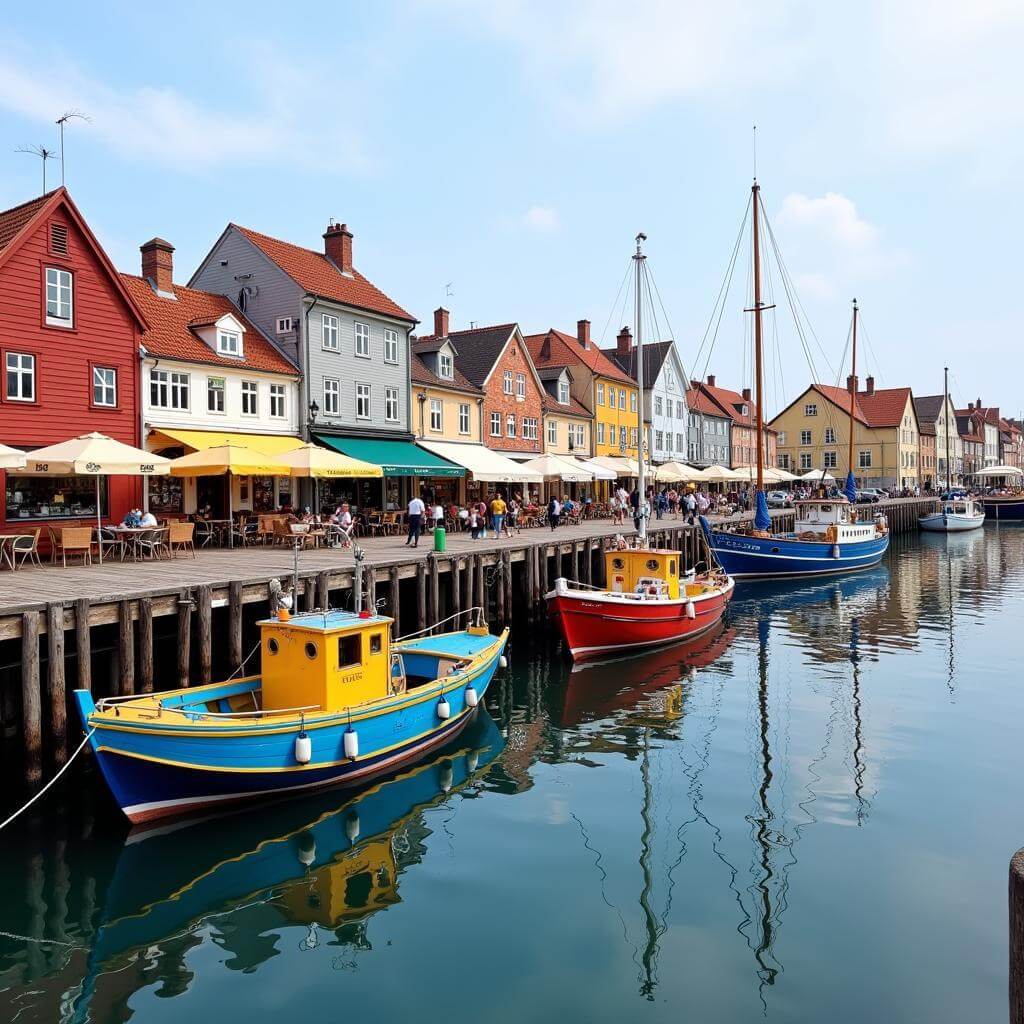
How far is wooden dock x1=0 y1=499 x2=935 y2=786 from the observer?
11.6m

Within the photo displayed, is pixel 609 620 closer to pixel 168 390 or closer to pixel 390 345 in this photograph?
pixel 168 390

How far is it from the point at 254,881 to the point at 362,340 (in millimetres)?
26210

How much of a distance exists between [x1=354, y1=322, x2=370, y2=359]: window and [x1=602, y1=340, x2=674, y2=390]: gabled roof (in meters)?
28.2

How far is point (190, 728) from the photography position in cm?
991

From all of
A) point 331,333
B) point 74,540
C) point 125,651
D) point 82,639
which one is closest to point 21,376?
point 74,540

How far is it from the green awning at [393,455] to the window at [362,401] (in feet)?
3.09

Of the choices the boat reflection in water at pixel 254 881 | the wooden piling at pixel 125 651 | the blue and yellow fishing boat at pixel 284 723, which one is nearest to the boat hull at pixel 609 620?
the blue and yellow fishing boat at pixel 284 723

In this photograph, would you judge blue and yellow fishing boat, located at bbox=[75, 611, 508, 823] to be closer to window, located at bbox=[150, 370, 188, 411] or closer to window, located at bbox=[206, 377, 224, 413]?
window, located at bbox=[150, 370, 188, 411]

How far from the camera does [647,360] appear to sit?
6059 cm

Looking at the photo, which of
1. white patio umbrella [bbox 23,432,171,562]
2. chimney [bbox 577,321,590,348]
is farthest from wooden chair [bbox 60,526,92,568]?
chimney [bbox 577,321,590,348]

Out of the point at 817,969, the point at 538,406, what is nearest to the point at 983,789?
the point at 817,969

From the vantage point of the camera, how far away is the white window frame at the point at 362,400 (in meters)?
32.3

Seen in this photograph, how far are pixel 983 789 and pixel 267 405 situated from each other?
80.1 feet

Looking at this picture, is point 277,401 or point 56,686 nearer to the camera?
point 56,686
